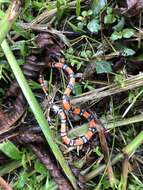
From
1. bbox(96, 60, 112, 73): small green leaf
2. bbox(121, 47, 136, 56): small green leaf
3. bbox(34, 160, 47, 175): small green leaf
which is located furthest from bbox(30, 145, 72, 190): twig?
bbox(121, 47, 136, 56): small green leaf

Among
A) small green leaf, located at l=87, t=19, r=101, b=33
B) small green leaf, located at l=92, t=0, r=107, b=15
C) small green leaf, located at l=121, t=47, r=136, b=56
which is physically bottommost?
small green leaf, located at l=121, t=47, r=136, b=56

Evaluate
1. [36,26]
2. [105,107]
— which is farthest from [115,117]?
[36,26]

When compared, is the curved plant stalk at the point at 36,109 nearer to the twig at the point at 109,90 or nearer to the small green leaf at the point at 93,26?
the twig at the point at 109,90

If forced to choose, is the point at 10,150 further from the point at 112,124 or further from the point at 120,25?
the point at 120,25

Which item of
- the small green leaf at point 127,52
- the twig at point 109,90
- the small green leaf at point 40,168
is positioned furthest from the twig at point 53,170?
the small green leaf at point 127,52

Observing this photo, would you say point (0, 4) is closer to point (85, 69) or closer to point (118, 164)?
point (85, 69)

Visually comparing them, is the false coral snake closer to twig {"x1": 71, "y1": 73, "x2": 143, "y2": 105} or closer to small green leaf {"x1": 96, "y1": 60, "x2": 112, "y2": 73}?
twig {"x1": 71, "y1": 73, "x2": 143, "y2": 105}
